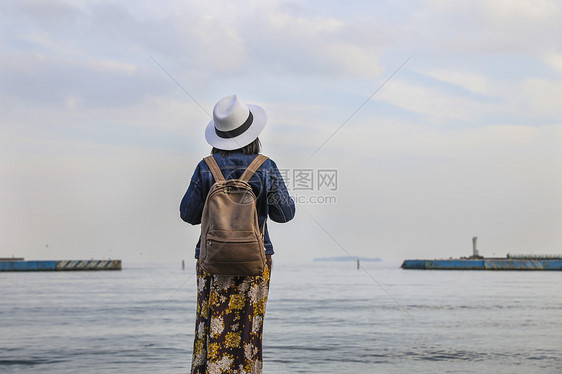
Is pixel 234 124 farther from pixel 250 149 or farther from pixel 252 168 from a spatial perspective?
pixel 252 168

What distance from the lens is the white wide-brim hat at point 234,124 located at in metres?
3.04

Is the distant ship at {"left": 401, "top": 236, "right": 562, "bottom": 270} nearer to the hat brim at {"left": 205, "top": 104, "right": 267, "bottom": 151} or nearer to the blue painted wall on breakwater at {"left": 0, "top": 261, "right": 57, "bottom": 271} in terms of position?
the blue painted wall on breakwater at {"left": 0, "top": 261, "right": 57, "bottom": 271}

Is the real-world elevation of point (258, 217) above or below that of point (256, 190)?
below

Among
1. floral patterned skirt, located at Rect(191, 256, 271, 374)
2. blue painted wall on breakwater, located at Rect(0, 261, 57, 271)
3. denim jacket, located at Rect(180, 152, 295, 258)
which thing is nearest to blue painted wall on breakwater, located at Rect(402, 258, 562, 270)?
blue painted wall on breakwater, located at Rect(0, 261, 57, 271)

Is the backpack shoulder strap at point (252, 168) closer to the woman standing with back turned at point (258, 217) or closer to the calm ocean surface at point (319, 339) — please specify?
the woman standing with back turned at point (258, 217)

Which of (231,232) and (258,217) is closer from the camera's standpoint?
(231,232)

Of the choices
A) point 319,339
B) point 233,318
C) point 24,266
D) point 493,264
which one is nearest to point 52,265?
point 24,266

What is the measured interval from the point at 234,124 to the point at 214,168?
9.6 inches

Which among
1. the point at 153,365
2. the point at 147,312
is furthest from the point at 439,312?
the point at 153,365

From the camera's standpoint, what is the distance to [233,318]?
3.09 m

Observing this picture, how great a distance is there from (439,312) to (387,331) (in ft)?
19.0

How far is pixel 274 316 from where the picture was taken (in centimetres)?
1700

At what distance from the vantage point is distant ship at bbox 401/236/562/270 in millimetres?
70025

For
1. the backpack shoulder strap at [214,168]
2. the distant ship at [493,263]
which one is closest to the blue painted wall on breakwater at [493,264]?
the distant ship at [493,263]
